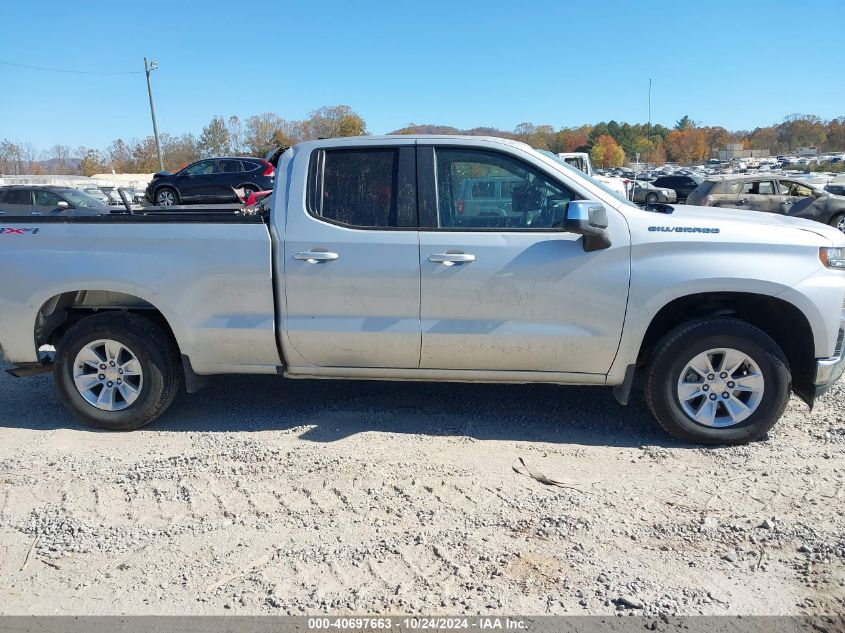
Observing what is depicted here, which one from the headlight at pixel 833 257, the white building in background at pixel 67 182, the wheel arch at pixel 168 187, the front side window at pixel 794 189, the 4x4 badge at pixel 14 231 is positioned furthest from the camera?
the white building in background at pixel 67 182

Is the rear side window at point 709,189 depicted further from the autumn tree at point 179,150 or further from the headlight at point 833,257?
the autumn tree at point 179,150

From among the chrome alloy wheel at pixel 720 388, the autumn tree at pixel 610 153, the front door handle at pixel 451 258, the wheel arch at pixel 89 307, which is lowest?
the chrome alloy wheel at pixel 720 388

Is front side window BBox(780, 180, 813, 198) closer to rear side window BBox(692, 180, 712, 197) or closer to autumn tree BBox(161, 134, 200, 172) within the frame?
rear side window BBox(692, 180, 712, 197)

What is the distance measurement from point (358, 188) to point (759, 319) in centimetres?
279

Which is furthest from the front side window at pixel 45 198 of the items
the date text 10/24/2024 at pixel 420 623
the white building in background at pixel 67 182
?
the date text 10/24/2024 at pixel 420 623

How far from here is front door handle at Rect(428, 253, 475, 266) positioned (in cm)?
414

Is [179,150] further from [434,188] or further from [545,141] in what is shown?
[434,188]

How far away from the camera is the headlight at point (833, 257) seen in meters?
4.05

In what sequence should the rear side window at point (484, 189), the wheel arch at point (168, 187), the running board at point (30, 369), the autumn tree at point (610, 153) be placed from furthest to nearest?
the autumn tree at point (610, 153) → the wheel arch at point (168, 187) → the running board at point (30, 369) → the rear side window at point (484, 189)

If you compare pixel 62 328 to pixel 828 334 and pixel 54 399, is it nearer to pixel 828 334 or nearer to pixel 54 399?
pixel 54 399

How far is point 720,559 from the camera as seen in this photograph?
10.2 ft

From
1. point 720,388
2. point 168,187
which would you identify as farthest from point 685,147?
point 720,388

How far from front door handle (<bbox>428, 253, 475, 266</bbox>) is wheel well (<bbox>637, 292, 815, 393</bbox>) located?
1.27 metres

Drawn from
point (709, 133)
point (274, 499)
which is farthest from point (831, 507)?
point (709, 133)
